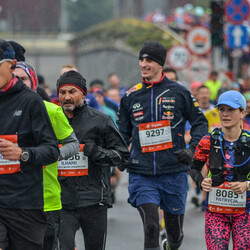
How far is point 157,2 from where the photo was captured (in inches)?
2785

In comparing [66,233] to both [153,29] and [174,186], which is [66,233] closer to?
[174,186]

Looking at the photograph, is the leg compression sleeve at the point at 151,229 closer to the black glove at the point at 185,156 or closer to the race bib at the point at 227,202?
the black glove at the point at 185,156

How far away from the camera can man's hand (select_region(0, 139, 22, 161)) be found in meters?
4.46

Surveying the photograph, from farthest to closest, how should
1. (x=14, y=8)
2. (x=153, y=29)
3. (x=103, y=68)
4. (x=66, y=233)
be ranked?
(x=14, y=8), (x=103, y=68), (x=153, y=29), (x=66, y=233)

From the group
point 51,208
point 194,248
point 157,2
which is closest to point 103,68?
point 157,2

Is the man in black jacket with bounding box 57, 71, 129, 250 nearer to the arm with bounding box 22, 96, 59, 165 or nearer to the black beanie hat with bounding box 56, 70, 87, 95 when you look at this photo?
the black beanie hat with bounding box 56, 70, 87, 95

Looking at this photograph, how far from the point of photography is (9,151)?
14.7 feet

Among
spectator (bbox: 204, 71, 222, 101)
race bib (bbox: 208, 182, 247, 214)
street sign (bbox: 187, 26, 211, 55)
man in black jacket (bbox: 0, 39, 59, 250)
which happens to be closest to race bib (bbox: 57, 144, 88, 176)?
race bib (bbox: 208, 182, 247, 214)

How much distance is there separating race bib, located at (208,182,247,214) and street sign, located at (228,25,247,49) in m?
14.0

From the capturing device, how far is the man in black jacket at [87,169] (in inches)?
242

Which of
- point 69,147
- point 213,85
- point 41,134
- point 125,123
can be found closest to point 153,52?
point 125,123

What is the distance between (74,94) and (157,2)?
2572 inches

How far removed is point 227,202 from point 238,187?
0.17 m

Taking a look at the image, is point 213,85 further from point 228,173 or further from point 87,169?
point 228,173
